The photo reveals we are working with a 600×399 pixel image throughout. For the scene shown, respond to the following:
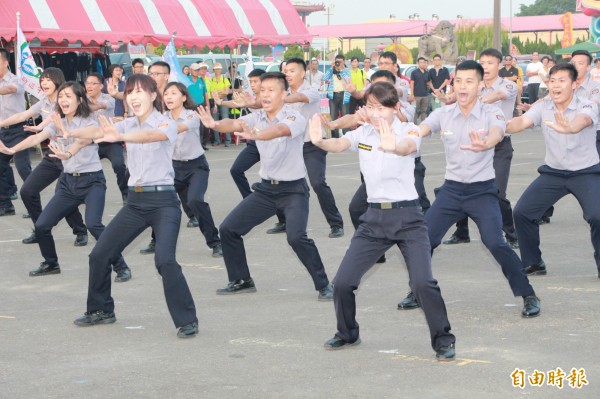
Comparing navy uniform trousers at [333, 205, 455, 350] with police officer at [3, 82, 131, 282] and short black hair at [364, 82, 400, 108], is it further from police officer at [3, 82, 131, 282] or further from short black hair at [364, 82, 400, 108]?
police officer at [3, 82, 131, 282]

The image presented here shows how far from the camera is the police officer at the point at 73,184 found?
9984 mm

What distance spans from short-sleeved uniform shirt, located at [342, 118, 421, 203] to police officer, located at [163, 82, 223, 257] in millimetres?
4141

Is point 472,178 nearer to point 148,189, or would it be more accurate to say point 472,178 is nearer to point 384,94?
point 384,94

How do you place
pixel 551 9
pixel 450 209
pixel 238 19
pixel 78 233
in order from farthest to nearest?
Answer: pixel 551 9 < pixel 238 19 < pixel 78 233 < pixel 450 209

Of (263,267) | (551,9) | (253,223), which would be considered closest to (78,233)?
(263,267)

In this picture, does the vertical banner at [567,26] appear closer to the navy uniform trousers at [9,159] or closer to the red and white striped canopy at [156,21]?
the red and white striped canopy at [156,21]

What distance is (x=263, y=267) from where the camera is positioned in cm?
1061

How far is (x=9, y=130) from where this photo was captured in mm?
14422

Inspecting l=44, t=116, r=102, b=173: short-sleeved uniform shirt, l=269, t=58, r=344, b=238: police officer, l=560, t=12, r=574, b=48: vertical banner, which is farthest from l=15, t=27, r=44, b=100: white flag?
l=560, t=12, r=574, b=48: vertical banner

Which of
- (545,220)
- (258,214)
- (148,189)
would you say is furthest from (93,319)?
(545,220)

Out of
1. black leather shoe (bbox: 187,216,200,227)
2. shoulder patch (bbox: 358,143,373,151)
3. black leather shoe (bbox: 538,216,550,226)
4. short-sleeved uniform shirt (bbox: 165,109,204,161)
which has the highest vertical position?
shoulder patch (bbox: 358,143,373,151)

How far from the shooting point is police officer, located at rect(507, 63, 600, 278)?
9234mm

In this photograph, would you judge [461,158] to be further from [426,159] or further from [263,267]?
[426,159]

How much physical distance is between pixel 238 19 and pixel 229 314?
18800 millimetres
